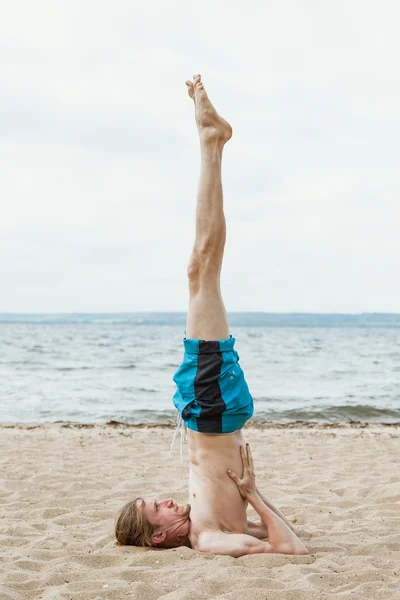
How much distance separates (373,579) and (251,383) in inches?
626

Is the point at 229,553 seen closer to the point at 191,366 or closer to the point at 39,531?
the point at 191,366

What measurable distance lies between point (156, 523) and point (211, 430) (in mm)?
844

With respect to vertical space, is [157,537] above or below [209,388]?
below

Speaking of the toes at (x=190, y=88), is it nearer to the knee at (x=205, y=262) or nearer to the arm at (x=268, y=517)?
the knee at (x=205, y=262)

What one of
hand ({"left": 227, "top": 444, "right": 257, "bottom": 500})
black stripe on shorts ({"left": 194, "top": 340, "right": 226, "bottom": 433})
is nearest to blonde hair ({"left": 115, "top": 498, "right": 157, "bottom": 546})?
hand ({"left": 227, "top": 444, "right": 257, "bottom": 500})

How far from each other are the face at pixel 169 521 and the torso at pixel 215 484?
90 mm

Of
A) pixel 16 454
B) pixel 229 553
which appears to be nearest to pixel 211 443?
pixel 229 553

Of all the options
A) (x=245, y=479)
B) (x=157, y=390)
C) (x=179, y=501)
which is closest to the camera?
(x=245, y=479)

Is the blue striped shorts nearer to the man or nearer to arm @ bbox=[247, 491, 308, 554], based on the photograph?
the man

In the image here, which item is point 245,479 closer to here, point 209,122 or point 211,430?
point 211,430

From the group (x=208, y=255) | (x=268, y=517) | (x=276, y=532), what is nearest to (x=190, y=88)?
(x=208, y=255)

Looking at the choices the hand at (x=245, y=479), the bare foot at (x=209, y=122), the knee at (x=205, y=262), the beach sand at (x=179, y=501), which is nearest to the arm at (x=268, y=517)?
the hand at (x=245, y=479)

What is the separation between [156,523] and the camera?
450 cm

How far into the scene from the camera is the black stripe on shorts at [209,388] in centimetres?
418
